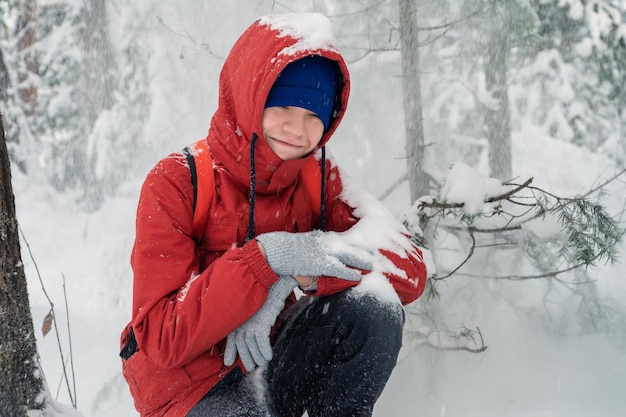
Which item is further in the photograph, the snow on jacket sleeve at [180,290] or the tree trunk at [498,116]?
the tree trunk at [498,116]

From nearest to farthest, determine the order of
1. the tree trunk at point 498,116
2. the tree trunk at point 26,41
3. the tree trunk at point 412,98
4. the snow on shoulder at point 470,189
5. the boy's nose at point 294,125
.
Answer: the boy's nose at point 294,125 < the snow on shoulder at point 470,189 < the tree trunk at point 412,98 < the tree trunk at point 498,116 < the tree trunk at point 26,41

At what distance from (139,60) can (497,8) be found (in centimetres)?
550

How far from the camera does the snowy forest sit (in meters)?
3.85

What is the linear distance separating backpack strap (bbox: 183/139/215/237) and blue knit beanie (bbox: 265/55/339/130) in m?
0.33

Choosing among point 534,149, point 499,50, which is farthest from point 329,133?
point 534,149

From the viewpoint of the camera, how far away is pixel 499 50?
5.45m

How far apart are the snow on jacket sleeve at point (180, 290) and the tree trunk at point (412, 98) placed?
277cm

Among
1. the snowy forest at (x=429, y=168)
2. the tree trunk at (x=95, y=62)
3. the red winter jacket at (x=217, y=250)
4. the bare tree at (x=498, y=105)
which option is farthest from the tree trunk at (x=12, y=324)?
the tree trunk at (x=95, y=62)

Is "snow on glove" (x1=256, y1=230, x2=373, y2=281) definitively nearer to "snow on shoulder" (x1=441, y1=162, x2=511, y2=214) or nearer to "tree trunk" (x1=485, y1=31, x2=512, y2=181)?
"snow on shoulder" (x1=441, y1=162, x2=511, y2=214)

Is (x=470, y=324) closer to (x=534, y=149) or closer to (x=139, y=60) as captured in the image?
(x=534, y=149)

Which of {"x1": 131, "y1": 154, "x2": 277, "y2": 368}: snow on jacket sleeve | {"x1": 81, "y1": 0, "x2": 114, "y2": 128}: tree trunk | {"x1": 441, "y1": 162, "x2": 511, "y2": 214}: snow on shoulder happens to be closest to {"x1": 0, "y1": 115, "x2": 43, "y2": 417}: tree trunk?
{"x1": 131, "y1": 154, "x2": 277, "y2": 368}: snow on jacket sleeve

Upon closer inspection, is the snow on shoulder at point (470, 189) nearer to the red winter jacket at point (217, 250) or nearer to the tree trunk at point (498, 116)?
the red winter jacket at point (217, 250)

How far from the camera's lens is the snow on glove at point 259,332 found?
5.92 ft

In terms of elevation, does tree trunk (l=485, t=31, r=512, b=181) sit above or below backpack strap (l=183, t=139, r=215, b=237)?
above
